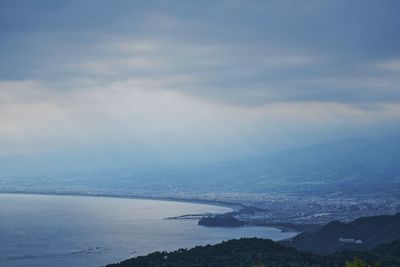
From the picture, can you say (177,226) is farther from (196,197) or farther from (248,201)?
(196,197)

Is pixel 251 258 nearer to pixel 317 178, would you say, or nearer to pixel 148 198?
pixel 148 198

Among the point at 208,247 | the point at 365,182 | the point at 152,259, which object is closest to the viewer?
the point at 152,259

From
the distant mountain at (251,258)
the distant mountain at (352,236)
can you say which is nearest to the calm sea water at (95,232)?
the distant mountain at (352,236)

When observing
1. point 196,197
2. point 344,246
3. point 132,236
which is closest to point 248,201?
point 196,197

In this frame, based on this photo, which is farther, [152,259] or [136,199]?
[136,199]

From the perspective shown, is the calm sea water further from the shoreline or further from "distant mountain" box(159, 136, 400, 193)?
"distant mountain" box(159, 136, 400, 193)
